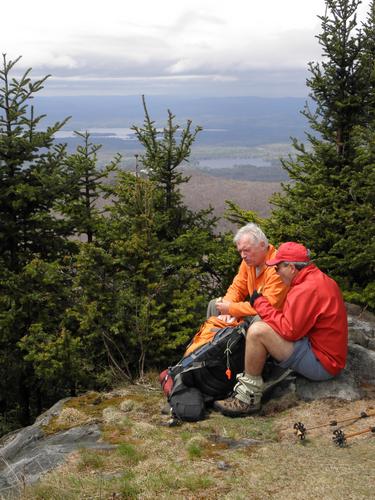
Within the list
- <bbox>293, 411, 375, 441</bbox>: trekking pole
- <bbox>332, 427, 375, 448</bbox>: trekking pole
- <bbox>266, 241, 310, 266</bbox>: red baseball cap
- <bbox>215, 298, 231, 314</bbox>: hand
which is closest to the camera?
<bbox>332, 427, 375, 448</bbox>: trekking pole

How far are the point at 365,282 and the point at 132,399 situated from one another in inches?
327

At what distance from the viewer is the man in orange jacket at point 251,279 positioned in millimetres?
6492

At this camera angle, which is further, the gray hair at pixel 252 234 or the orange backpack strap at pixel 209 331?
the orange backpack strap at pixel 209 331

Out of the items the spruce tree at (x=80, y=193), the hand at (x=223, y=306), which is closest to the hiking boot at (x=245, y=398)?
the hand at (x=223, y=306)

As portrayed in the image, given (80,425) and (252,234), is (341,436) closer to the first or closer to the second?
(252,234)

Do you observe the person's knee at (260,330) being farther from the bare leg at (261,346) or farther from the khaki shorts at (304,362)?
the khaki shorts at (304,362)

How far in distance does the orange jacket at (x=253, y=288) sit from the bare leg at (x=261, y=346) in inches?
20.2

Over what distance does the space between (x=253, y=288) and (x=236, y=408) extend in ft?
5.88

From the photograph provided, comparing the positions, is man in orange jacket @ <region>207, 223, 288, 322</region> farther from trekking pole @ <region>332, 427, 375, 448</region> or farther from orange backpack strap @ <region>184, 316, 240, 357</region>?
trekking pole @ <region>332, 427, 375, 448</region>

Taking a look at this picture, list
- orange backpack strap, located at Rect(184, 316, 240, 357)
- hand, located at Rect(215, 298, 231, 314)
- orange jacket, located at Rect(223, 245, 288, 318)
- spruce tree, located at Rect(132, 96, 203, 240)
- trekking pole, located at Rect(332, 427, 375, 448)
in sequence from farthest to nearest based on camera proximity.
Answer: spruce tree, located at Rect(132, 96, 203, 240) < orange backpack strap, located at Rect(184, 316, 240, 357) < hand, located at Rect(215, 298, 231, 314) < orange jacket, located at Rect(223, 245, 288, 318) < trekking pole, located at Rect(332, 427, 375, 448)

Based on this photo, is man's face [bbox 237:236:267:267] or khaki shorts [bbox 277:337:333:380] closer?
khaki shorts [bbox 277:337:333:380]

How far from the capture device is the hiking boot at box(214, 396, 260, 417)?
20.9 feet

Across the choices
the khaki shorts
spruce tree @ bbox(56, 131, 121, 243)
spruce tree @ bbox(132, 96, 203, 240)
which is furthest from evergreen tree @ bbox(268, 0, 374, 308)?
the khaki shorts

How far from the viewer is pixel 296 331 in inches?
235
